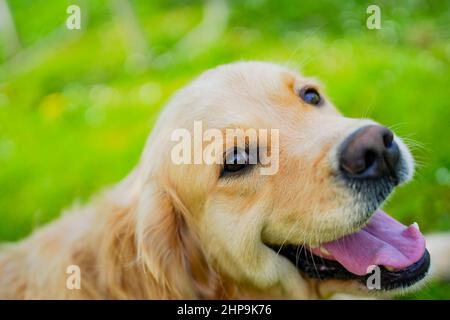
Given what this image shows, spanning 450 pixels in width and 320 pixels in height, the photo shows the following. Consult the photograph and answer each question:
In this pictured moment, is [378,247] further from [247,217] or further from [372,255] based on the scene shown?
[247,217]

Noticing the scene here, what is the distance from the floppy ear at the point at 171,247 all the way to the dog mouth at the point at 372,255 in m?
0.43

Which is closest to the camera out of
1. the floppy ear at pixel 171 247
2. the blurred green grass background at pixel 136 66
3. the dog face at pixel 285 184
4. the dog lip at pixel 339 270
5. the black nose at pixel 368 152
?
the black nose at pixel 368 152

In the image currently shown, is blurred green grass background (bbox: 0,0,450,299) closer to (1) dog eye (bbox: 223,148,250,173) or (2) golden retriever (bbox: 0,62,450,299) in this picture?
(2) golden retriever (bbox: 0,62,450,299)

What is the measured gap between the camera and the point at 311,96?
10.2 feet

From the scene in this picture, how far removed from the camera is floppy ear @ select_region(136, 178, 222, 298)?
300 cm

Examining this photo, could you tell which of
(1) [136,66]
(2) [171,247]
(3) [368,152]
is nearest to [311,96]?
(3) [368,152]

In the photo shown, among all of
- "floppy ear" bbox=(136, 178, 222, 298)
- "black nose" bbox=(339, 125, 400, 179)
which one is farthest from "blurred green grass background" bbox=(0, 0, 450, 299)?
"black nose" bbox=(339, 125, 400, 179)

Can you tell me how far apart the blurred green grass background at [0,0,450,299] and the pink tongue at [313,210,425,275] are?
1.94 m

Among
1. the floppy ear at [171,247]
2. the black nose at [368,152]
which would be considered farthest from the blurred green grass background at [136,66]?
the black nose at [368,152]

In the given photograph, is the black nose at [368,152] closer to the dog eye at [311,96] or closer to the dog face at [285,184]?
the dog face at [285,184]

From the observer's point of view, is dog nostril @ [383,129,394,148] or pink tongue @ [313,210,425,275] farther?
pink tongue @ [313,210,425,275]

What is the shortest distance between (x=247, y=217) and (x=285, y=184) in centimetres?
23

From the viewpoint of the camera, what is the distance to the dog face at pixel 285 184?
2564 millimetres
